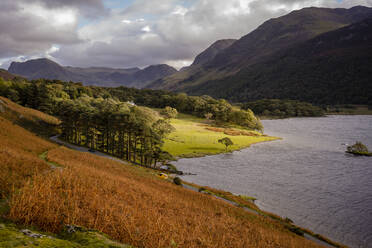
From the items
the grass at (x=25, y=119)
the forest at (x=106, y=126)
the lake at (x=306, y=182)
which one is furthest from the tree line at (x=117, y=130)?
the lake at (x=306, y=182)

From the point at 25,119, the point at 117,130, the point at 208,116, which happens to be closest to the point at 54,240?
the point at 117,130

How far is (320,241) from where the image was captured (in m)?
Result: 27.0

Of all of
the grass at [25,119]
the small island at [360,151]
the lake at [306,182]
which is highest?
the grass at [25,119]

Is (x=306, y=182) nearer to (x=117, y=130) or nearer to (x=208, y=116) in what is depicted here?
(x=117, y=130)

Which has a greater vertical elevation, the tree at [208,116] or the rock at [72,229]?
the tree at [208,116]

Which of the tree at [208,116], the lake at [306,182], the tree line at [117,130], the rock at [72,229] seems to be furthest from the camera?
the tree at [208,116]

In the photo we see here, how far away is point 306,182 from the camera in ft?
173

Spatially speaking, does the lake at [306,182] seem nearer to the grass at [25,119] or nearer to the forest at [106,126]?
the forest at [106,126]

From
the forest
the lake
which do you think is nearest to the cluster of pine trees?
the forest

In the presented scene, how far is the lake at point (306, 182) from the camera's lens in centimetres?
3412

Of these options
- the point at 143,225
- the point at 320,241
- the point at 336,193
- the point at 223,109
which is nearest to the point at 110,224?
the point at 143,225

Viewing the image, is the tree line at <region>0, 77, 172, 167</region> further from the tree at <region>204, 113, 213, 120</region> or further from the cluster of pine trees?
the tree at <region>204, 113, 213, 120</region>

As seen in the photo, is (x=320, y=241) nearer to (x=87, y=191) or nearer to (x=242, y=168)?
(x=87, y=191)

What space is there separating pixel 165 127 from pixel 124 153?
15881 millimetres
